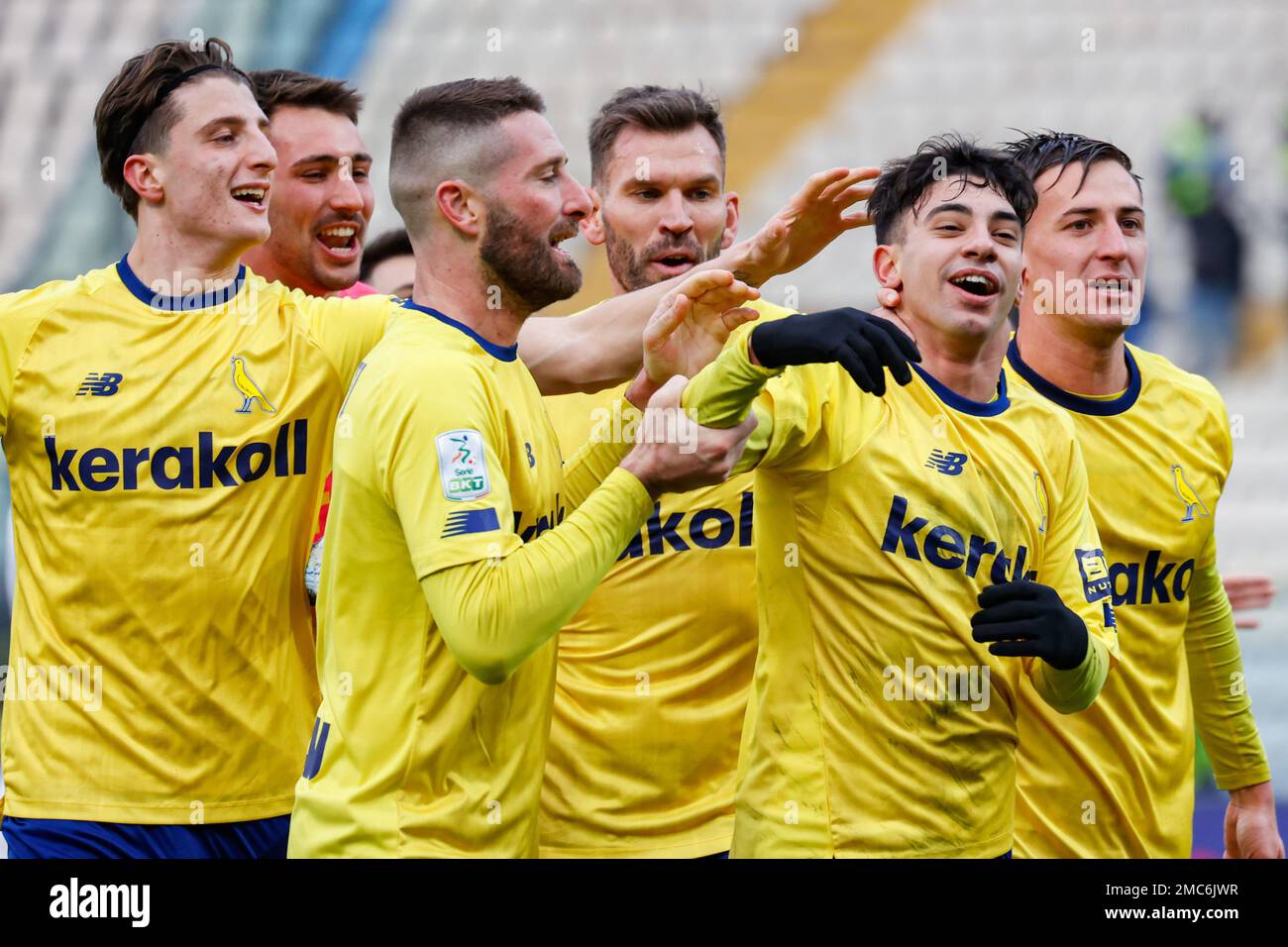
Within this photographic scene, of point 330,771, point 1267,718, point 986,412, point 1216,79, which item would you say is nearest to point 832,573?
point 986,412

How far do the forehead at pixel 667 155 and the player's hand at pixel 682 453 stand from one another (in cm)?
151

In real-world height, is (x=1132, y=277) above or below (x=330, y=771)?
above

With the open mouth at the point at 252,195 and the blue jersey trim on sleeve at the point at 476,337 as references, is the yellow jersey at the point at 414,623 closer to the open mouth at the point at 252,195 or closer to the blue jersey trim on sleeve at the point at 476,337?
the blue jersey trim on sleeve at the point at 476,337

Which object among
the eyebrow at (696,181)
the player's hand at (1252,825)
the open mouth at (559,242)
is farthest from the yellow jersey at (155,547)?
the player's hand at (1252,825)

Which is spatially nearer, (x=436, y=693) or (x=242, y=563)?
(x=436, y=693)

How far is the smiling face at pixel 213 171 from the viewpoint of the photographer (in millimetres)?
3672

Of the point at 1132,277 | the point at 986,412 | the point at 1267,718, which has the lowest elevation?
the point at 1267,718

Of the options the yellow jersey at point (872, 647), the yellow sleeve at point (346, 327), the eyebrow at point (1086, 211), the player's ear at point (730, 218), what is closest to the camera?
the yellow jersey at point (872, 647)

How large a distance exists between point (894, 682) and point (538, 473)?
2.74ft

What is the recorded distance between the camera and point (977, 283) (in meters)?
3.52

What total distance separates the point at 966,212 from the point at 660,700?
4.44ft

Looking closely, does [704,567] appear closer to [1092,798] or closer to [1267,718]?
[1092,798]

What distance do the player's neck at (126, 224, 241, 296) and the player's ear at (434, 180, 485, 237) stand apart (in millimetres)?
718
